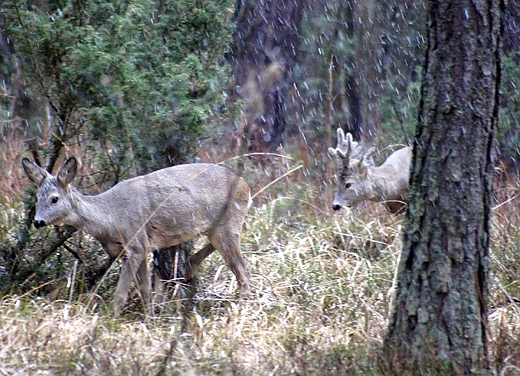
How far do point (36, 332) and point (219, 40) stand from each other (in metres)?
3.49

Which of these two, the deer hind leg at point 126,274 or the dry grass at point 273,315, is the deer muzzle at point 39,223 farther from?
the deer hind leg at point 126,274

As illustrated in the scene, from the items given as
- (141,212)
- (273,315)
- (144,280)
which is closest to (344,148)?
(141,212)

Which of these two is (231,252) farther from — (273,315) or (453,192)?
(453,192)

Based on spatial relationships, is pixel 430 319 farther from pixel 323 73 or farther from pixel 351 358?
pixel 323 73

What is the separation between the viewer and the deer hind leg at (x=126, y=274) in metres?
7.03

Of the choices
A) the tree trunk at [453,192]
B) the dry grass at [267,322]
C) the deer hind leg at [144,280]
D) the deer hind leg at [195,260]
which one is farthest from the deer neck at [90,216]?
the tree trunk at [453,192]

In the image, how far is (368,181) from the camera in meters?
10.5

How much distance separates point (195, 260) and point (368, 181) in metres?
3.40

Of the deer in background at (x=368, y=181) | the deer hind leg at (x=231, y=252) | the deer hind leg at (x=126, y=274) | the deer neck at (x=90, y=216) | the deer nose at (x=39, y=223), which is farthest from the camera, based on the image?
the deer in background at (x=368, y=181)

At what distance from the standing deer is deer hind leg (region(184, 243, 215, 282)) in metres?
0.07

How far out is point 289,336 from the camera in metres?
6.01

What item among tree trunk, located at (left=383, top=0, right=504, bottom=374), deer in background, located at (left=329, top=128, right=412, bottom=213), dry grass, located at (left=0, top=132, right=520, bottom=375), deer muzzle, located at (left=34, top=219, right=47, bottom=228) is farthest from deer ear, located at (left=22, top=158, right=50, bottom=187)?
deer in background, located at (left=329, top=128, right=412, bottom=213)

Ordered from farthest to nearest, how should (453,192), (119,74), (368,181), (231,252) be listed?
(368,181)
(231,252)
(119,74)
(453,192)

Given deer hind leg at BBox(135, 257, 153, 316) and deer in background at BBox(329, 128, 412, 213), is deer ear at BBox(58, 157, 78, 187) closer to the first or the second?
deer hind leg at BBox(135, 257, 153, 316)
